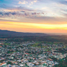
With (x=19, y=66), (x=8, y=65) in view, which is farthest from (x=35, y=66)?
(x=8, y=65)

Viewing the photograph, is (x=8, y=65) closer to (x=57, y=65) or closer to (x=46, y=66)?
(x=46, y=66)

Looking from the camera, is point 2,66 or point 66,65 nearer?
point 2,66

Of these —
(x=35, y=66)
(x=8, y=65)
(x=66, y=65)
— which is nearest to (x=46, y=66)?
(x=35, y=66)

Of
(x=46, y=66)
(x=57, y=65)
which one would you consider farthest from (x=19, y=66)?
(x=57, y=65)

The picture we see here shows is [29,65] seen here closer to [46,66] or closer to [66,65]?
[46,66]

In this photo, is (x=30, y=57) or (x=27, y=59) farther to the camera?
(x=30, y=57)

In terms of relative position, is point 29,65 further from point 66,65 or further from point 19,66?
point 66,65
